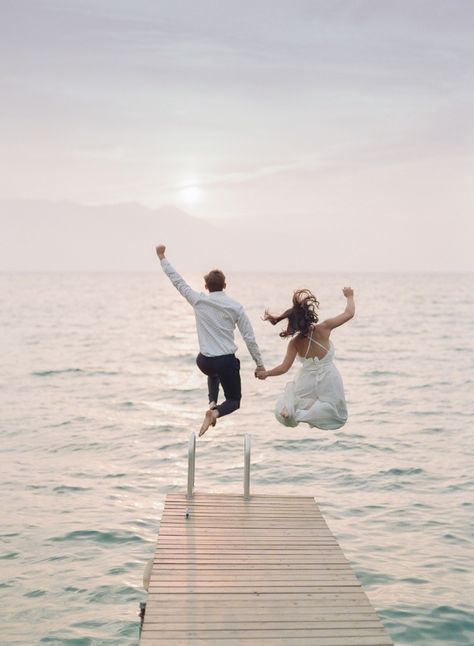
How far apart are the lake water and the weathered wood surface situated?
7.93 feet

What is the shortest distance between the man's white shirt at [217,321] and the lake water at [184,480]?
4.66 m

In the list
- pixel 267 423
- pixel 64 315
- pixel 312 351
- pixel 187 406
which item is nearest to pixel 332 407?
pixel 312 351

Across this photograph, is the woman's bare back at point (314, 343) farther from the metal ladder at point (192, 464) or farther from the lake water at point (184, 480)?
the lake water at point (184, 480)

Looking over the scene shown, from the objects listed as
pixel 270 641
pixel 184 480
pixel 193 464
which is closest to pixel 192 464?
pixel 193 464

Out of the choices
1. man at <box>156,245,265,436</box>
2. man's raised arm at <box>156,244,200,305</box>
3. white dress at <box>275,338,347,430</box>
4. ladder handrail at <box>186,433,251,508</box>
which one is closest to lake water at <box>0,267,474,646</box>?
ladder handrail at <box>186,433,251,508</box>

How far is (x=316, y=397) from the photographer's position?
10633 mm

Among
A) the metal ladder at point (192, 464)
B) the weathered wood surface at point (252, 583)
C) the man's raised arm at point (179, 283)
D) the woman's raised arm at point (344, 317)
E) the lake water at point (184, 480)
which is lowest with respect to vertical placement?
the lake water at point (184, 480)

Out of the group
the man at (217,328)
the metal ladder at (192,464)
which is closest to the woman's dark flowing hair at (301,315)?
the man at (217,328)

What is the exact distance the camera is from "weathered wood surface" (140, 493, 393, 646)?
298 inches

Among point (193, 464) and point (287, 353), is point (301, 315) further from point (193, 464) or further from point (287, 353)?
point (193, 464)

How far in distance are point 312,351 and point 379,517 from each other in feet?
25.6

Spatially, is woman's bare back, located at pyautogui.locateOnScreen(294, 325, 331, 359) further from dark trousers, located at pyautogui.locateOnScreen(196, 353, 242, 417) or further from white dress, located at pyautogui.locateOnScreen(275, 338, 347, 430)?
dark trousers, located at pyautogui.locateOnScreen(196, 353, 242, 417)

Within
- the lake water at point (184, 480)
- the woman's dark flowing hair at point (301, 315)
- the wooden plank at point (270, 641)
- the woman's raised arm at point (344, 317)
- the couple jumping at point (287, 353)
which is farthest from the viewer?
the lake water at point (184, 480)

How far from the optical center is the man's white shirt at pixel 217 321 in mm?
10250
